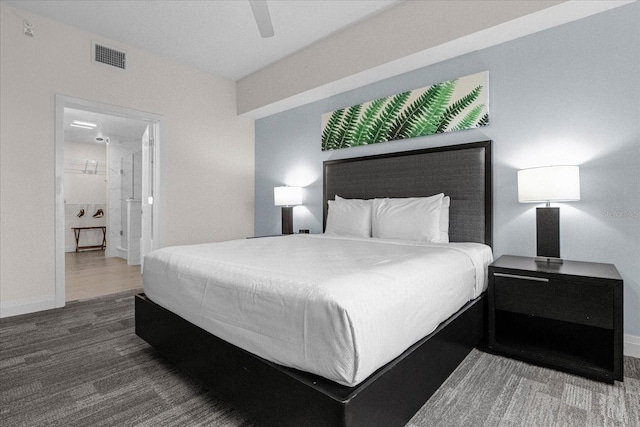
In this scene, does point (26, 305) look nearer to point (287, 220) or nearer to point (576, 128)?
point (287, 220)

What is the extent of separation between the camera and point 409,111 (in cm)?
329

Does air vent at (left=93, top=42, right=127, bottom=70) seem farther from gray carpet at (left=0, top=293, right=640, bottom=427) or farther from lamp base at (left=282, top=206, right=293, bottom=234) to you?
gray carpet at (left=0, top=293, right=640, bottom=427)

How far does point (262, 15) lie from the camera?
2.09m

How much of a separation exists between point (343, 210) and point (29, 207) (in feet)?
10.1

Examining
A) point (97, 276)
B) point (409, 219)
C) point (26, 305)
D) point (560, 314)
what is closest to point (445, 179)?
point (409, 219)

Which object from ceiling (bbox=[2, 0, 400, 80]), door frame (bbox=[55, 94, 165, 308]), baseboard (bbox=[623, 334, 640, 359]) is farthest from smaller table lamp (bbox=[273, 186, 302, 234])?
baseboard (bbox=[623, 334, 640, 359])

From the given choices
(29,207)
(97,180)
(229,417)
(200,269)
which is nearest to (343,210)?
(200,269)

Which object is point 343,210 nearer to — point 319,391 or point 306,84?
point 306,84

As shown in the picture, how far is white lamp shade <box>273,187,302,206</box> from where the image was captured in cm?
417

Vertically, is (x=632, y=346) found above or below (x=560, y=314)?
below

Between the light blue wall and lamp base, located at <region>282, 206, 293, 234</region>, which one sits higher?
the light blue wall

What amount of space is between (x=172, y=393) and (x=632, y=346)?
9.65ft

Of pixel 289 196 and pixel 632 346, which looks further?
pixel 289 196

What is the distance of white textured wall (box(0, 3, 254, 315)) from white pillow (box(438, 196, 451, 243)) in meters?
3.16
